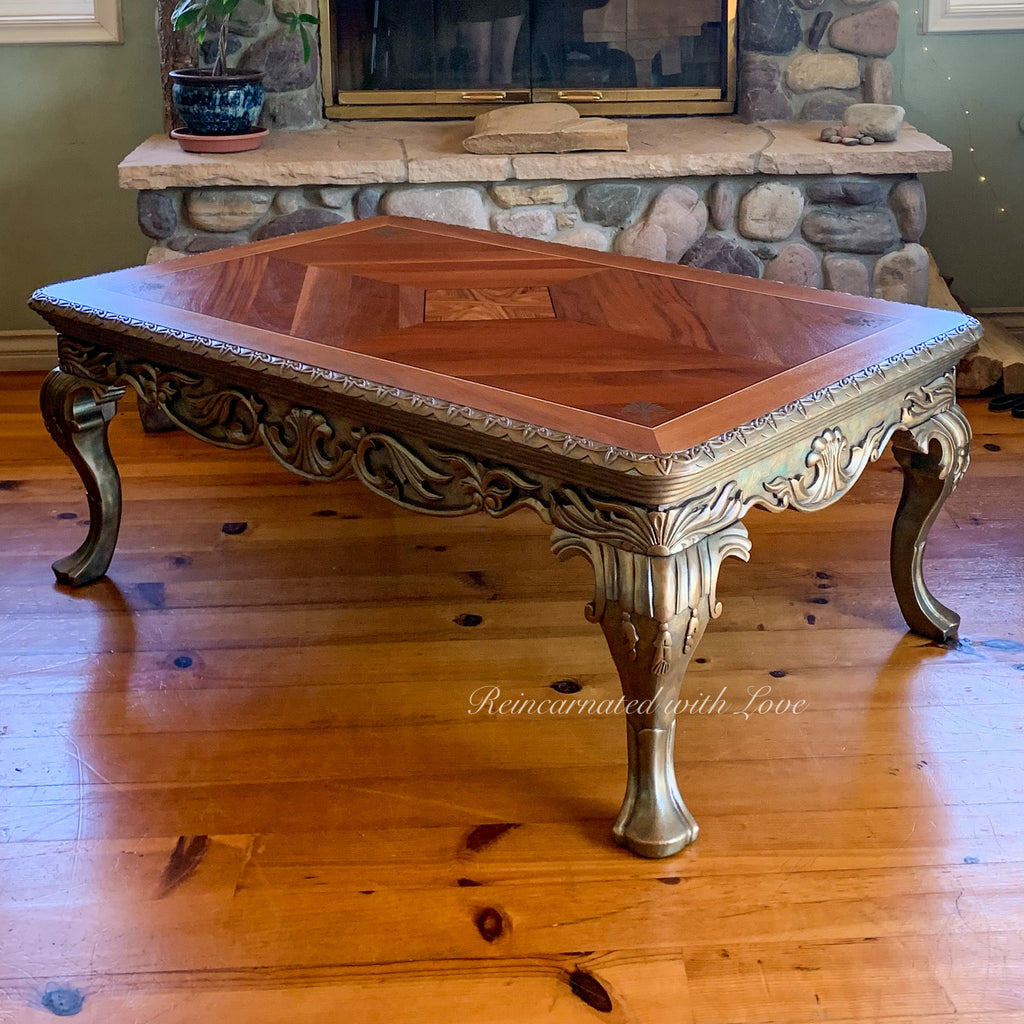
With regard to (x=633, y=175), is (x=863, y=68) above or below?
above

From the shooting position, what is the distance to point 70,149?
115 inches

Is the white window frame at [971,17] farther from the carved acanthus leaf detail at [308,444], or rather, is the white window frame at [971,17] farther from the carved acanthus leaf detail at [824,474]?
the carved acanthus leaf detail at [308,444]

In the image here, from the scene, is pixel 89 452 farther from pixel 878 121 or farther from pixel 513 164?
pixel 878 121

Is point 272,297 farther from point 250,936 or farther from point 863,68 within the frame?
point 863,68

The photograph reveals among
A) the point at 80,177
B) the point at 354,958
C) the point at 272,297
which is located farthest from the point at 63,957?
the point at 80,177

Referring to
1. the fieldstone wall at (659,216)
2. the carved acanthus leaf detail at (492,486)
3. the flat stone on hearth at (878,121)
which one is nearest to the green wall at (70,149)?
the fieldstone wall at (659,216)

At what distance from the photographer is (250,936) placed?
1.30 meters

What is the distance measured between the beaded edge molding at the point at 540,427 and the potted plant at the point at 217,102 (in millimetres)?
960

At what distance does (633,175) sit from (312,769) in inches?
58.4

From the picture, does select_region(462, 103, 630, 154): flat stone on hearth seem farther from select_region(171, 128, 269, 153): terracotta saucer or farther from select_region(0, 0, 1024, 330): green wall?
select_region(0, 0, 1024, 330): green wall

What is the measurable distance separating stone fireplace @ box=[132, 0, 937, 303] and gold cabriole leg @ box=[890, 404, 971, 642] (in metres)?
0.97

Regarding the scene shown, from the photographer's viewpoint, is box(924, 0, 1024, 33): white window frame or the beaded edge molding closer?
the beaded edge molding

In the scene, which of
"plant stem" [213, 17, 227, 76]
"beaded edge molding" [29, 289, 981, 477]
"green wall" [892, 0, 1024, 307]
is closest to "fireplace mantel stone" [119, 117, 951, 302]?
"plant stem" [213, 17, 227, 76]

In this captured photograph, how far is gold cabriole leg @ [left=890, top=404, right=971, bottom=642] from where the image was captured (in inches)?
65.4
